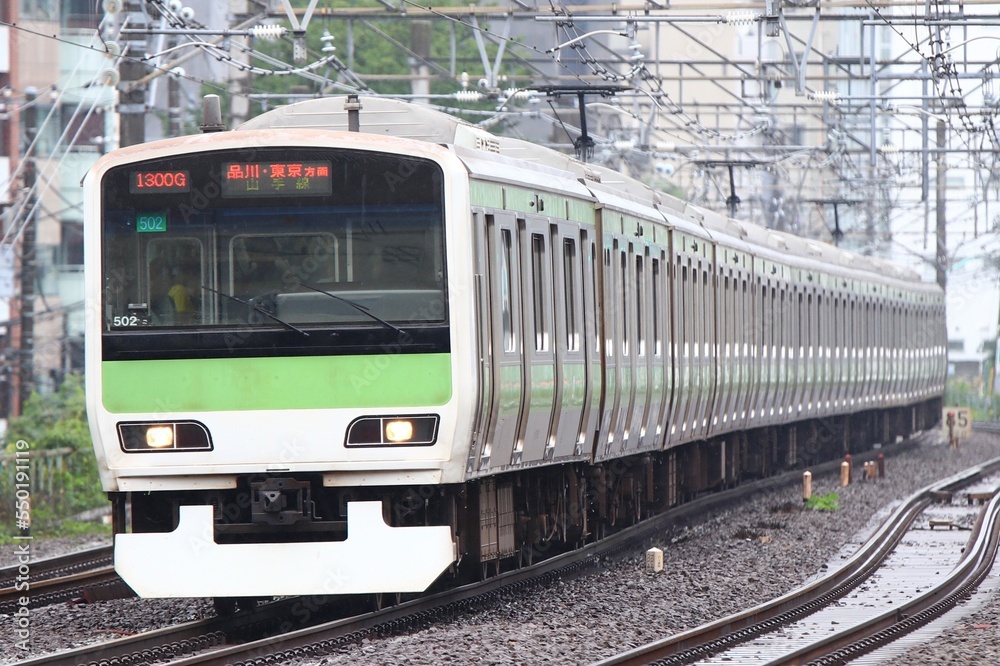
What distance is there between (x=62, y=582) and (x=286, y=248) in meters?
3.75

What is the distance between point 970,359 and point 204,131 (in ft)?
325

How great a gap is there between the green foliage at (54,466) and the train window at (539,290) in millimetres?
7982

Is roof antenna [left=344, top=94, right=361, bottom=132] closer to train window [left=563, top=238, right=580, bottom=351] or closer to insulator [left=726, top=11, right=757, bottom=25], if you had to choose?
train window [left=563, top=238, right=580, bottom=351]

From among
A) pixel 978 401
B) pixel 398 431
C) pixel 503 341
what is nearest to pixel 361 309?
pixel 398 431

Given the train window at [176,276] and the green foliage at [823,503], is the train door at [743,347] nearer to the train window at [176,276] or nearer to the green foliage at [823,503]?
the green foliage at [823,503]

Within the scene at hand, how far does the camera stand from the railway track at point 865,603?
9875 mm

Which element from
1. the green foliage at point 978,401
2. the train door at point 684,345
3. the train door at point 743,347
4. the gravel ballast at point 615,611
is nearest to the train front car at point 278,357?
the gravel ballast at point 615,611

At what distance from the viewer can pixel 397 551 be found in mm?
9891

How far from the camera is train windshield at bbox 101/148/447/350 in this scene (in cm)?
995

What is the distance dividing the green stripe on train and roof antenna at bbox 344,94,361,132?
5.79 ft

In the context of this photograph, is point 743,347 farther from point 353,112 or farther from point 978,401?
point 978,401

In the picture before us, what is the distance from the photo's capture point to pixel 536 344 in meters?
11.6

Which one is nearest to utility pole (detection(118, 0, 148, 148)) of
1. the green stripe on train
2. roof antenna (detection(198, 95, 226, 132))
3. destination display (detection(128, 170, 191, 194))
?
roof antenna (detection(198, 95, 226, 132))

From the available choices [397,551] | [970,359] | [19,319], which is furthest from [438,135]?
[970,359]
